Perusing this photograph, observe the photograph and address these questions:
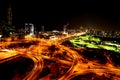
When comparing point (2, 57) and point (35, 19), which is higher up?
point (35, 19)

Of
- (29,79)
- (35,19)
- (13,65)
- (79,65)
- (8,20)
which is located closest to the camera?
(29,79)

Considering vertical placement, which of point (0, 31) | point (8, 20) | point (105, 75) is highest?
point (8, 20)

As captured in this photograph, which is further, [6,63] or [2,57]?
[2,57]

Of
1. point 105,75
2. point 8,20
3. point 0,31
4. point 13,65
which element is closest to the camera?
point 105,75

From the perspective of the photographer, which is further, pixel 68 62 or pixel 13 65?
pixel 68 62

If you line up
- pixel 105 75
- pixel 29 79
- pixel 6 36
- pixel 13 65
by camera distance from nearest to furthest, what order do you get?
pixel 29 79 → pixel 105 75 → pixel 13 65 → pixel 6 36

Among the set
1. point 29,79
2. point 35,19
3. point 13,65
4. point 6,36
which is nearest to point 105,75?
point 29,79

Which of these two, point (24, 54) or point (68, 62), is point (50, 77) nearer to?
point (68, 62)

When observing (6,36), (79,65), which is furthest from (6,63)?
(6,36)

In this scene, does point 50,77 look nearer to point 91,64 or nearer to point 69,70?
point 69,70
